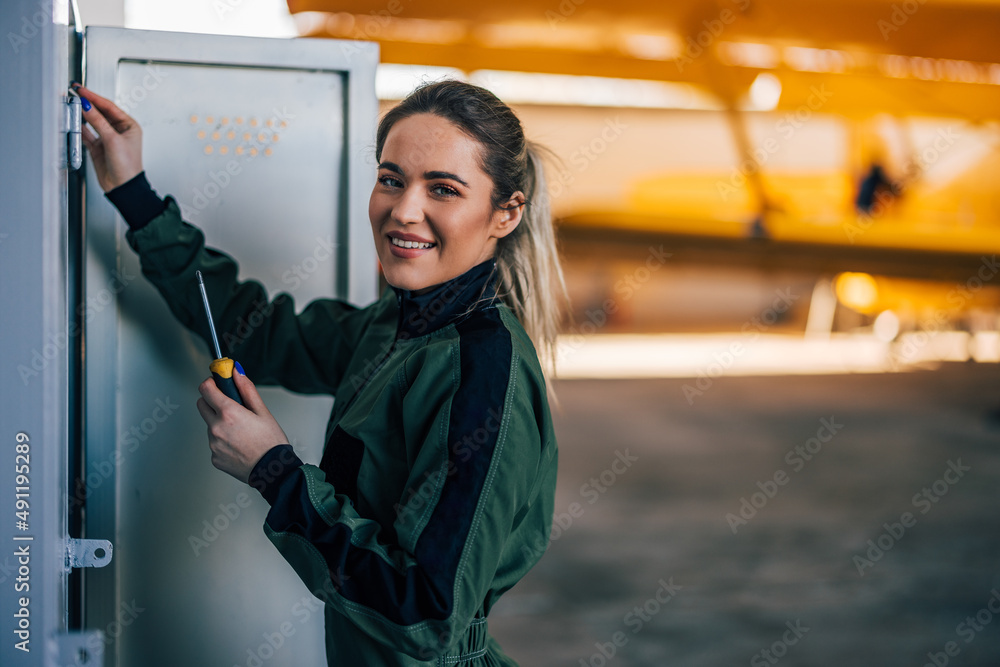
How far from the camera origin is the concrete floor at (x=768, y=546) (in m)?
3.25

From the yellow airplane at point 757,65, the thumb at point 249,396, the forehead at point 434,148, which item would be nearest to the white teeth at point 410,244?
the forehead at point 434,148

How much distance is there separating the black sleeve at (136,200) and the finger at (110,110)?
9 centimetres

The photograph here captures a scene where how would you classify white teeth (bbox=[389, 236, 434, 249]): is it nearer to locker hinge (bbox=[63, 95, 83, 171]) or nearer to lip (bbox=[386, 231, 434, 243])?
lip (bbox=[386, 231, 434, 243])

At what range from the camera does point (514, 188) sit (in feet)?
3.84

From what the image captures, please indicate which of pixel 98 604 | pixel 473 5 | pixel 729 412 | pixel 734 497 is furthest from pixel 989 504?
pixel 98 604

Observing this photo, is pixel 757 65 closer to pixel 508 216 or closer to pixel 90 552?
pixel 508 216

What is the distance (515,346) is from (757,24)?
5.64 meters

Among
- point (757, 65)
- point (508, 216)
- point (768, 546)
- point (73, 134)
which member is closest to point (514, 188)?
point (508, 216)

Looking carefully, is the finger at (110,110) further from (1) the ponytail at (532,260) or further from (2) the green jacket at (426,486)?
(1) the ponytail at (532,260)

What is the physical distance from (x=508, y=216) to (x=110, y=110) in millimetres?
745

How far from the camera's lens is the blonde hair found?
43.7 inches

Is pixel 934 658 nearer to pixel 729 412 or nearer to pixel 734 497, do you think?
pixel 734 497

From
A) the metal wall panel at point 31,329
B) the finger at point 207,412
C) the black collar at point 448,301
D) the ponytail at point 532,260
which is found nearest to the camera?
the metal wall panel at point 31,329

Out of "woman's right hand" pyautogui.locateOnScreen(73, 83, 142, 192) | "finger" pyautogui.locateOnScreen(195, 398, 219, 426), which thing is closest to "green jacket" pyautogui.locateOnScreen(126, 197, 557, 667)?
"finger" pyautogui.locateOnScreen(195, 398, 219, 426)
